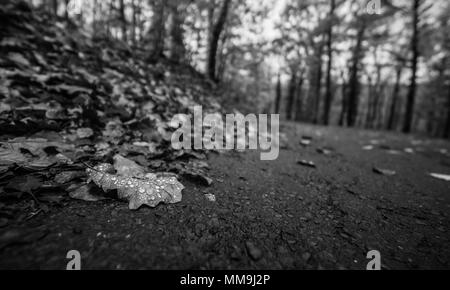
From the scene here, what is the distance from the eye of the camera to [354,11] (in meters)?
9.45

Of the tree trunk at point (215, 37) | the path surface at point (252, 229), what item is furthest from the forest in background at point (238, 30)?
the path surface at point (252, 229)

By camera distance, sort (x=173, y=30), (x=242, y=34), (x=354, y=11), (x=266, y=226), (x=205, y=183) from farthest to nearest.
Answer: (x=242, y=34), (x=354, y=11), (x=173, y=30), (x=205, y=183), (x=266, y=226)

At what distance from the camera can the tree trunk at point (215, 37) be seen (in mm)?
7312

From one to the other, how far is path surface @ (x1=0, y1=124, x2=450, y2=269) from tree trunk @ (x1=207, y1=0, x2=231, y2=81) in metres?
6.32

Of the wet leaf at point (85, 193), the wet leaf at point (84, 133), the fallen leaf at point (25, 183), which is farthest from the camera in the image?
the wet leaf at point (84, 133)

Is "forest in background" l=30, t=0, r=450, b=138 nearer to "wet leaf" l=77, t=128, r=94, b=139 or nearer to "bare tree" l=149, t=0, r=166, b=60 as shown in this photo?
"bare tree" l=149, t=0, r=166, b=60

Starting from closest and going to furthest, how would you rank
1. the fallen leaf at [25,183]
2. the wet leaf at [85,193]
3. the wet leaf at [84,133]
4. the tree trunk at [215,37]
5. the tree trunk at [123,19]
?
1. the fallen leaf at [25,183]
2. the wet leaf at [85,193]
3. the wet leaf at [84,133]
4. the tree trunk at [215,37]
5. the tree trunk at [123,19]

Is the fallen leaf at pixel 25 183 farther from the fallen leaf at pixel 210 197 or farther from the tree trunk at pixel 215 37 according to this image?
the tree trunk at pixel 215 37

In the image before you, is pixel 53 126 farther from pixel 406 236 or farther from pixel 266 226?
pixel 406 236

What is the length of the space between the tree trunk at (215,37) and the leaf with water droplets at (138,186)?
692cm

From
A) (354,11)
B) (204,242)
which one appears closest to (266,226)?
(204,242)

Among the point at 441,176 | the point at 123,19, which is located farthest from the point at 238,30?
the point at 441,176

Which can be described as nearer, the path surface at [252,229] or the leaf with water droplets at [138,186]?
the path surface at [252,229]
